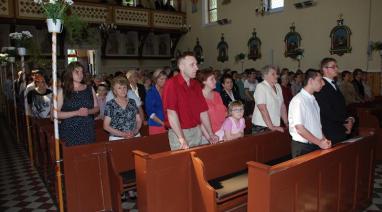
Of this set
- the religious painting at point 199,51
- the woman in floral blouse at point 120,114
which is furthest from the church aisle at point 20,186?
the religious painting at point 199,51

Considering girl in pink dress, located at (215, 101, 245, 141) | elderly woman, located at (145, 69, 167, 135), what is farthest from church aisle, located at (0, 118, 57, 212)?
girl in pink dress, located at (215, 101, 245, 141)

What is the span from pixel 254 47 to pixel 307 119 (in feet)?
39.1

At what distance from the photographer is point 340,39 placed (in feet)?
38.2

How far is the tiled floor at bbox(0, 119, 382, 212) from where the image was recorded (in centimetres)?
457

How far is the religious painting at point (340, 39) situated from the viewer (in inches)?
452

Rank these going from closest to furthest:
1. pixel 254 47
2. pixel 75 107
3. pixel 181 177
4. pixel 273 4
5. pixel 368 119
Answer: pixel 181 177 < pixel 75 107 < pixel 368 119 < pixel 273 4 < pixel 254 47

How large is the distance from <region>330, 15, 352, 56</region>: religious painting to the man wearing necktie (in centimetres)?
849

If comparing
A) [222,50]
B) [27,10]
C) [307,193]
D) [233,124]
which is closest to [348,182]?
[307,193]

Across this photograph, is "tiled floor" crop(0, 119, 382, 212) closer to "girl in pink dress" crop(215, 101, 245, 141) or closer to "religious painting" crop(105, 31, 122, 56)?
"girl in pink dress" crop(215, 101, 245, 141)

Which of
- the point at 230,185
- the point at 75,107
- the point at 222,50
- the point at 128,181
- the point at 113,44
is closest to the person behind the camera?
the point at 230,185

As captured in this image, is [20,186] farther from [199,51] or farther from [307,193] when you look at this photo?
[199,51]

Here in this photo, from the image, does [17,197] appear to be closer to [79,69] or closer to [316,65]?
[79,69]

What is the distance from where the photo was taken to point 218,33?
669 inches

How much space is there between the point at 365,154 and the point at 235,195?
1.90m
